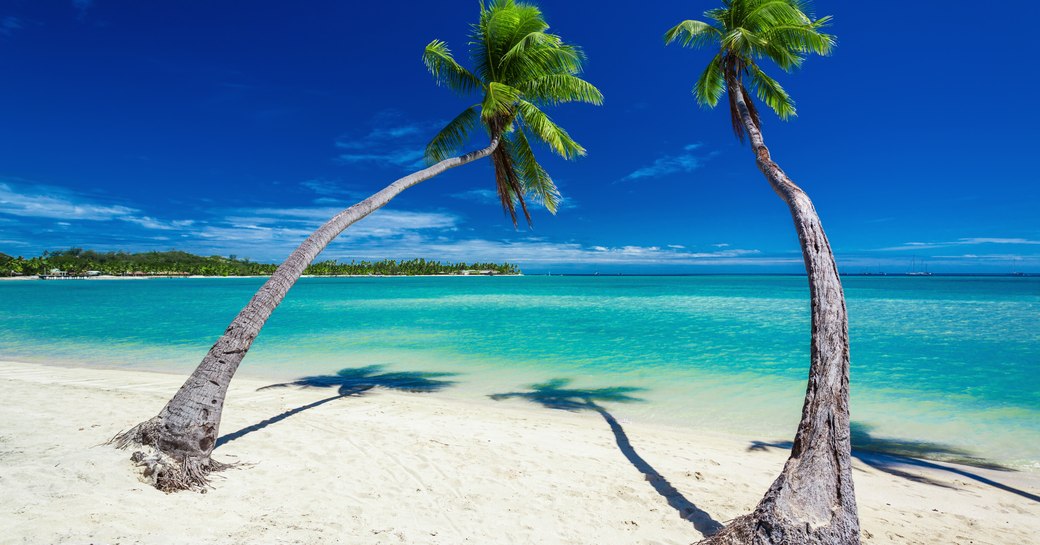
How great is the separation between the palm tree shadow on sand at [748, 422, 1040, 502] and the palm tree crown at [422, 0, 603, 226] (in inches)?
268

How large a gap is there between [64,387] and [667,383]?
38.9ft

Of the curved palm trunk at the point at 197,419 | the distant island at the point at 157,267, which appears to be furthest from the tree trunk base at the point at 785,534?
the distant island at the point at 157,267

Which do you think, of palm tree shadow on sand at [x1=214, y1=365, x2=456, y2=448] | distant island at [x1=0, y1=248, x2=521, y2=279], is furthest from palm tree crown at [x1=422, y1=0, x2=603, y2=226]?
distant island at [x1=0, y1=248, x2=521, y2=279]

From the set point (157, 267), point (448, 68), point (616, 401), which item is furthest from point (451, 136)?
point (157, 267)

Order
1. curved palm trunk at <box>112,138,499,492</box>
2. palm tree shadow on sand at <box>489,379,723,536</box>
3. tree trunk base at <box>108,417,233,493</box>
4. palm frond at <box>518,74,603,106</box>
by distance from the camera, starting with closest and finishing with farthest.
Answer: tree trunk base at <box>108,417,233,493</box>, curved palm trunk at <box>112,138,499,492</box>, palm tree shadow on sand at <box>489,379,723,536</box>, palm frond at <box>518,74,603,106</box>

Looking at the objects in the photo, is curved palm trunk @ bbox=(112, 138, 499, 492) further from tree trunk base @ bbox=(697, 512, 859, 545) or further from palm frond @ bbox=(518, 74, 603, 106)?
palm frond @ bbox=(518, 74, 603, 106)

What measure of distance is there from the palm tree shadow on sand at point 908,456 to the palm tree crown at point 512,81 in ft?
22.4

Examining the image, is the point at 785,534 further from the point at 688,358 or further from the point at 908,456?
the point at 688,358

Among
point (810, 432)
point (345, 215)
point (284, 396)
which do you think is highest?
point (345, 215)

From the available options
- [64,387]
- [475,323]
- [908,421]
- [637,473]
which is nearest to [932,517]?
[637,473]

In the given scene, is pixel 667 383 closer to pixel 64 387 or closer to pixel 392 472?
pixel 392 472

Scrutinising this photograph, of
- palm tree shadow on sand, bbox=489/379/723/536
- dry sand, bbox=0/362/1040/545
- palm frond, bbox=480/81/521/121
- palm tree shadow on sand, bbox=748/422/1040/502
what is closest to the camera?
dry sand, bbox=0/362/1040/545

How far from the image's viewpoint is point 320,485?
4.41 m

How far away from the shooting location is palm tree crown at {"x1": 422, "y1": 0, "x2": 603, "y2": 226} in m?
8.96
